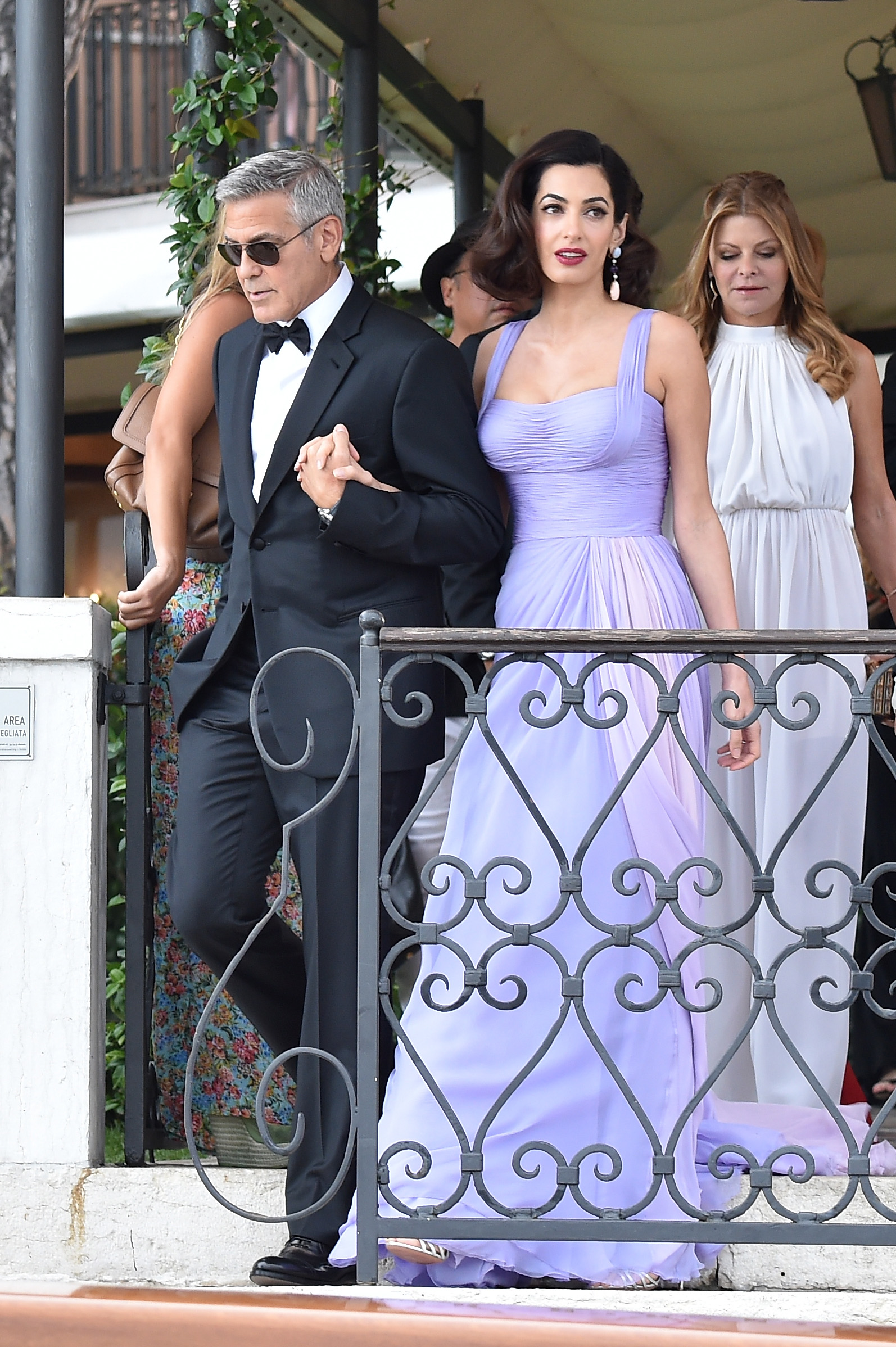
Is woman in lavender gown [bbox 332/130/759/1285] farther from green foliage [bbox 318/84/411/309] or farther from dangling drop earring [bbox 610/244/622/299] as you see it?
green foliage [bbox 318/84/411/309]

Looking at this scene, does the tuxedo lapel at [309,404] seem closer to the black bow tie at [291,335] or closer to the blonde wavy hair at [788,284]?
the black bow tie at [291,335]

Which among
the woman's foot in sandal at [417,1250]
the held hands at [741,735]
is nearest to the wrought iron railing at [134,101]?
the held hands at [741,735]

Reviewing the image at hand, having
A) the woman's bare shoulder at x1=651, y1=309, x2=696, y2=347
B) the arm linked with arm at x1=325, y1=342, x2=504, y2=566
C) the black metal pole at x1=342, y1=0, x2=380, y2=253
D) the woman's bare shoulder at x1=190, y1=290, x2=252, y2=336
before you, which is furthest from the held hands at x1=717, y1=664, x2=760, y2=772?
the black metal pole at x1=342, y1=0, x2=380, y2=253

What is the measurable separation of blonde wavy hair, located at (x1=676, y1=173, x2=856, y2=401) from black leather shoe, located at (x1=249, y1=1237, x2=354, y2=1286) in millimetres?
2120

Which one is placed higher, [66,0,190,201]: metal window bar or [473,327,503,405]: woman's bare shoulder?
[66,0,190,201]: metal window bar

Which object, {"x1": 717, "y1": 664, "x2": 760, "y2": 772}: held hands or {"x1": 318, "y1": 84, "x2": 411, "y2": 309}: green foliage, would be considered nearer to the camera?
{"x1": 717, "y1": 664, "x2": 760, "y2": 772}: held hands

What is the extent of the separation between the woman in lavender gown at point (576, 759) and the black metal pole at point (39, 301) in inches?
38.1

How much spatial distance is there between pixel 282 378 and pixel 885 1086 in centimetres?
232

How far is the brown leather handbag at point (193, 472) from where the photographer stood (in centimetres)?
347

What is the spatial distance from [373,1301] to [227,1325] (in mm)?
888

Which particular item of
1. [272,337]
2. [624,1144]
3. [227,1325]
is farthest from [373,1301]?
[272,337]

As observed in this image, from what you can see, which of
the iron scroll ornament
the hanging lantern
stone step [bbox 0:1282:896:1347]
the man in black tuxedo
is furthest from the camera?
the hanging lantern

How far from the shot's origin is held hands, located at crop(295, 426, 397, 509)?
9.70 ft

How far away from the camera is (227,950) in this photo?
10.5ft
